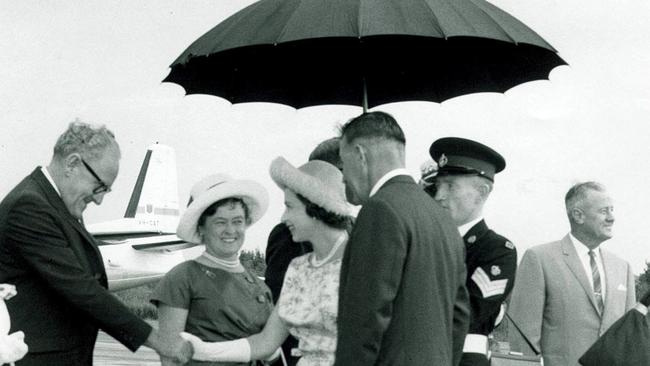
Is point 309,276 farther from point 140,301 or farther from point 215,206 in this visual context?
point 140,301

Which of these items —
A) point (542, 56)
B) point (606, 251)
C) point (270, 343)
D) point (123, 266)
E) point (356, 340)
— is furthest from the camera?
point (123, 266)

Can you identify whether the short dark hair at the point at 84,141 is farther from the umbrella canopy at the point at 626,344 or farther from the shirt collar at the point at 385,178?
the umbrella canopy at the point at 626,344

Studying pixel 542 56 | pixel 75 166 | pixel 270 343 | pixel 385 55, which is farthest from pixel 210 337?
pixel 542 56

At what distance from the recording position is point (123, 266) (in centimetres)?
3941

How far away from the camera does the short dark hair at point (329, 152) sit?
4.73 metres

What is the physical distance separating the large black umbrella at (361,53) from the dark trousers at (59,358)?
1.57 meters

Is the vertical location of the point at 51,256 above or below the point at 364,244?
below

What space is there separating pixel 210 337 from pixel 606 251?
10.0 ft

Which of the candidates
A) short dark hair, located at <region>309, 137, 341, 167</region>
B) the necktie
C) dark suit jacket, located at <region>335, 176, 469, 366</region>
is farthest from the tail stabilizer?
dark suit jacket, located at <region>335, 176, 469, 366</region>

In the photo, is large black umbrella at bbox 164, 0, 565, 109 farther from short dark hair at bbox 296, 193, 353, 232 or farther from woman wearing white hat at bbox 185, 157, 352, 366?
short dark hair at bbox 296, 193, 353, 232

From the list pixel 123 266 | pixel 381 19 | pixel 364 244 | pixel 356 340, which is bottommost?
pixel 123 266

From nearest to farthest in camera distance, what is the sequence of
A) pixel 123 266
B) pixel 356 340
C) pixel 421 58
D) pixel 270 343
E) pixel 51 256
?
pixel 356 340 → pixel 51 256 → pixel 270 343 → pixel 421 58 → pixel 123 266

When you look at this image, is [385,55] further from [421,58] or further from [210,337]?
[210,337]

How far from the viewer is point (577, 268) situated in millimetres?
5859
